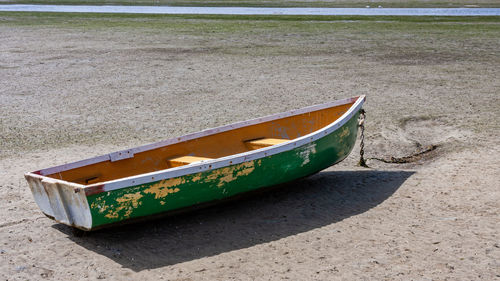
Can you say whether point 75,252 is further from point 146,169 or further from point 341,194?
point 341,194

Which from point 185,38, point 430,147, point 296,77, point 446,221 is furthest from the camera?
point 185,38

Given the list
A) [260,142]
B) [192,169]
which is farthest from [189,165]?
[260,142]

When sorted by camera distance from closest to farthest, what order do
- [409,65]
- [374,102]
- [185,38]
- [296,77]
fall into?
[374,102], [296,77], [409,65], [185,38]

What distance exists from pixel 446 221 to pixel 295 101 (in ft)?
20.5

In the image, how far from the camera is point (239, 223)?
22.7ft

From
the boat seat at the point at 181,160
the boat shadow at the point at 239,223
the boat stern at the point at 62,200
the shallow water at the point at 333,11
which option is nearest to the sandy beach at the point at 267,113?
the boat shadow at the point at 239,223

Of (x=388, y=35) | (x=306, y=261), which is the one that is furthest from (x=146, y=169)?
(x=388, y=35)

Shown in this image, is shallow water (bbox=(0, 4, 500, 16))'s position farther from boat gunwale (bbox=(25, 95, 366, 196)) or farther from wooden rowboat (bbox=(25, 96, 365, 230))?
boat gunwale (bbox=(25, 95, 366, 196))

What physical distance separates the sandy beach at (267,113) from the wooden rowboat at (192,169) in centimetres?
39

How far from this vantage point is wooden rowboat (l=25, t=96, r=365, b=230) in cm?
620

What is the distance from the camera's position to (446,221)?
6.75 m

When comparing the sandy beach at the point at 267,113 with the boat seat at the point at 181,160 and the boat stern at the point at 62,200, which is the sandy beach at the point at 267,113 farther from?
the boat seat at the point at 181,160

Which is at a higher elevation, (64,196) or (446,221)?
(64,196)

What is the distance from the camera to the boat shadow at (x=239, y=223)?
20.6 ft
